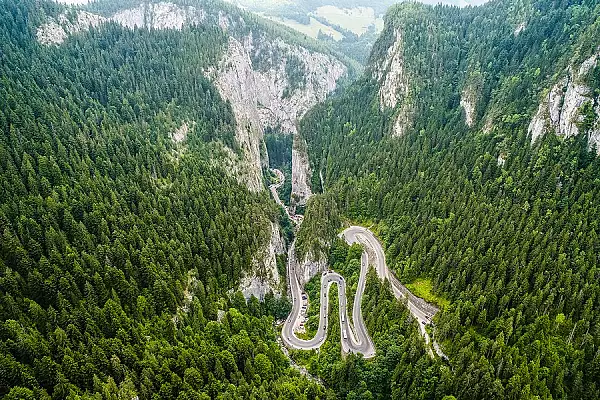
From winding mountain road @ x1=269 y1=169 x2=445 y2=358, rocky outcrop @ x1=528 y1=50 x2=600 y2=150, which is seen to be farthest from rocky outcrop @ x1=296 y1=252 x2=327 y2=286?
rocky outcrop @ x1=528 y1=50 x2=600 y2=150

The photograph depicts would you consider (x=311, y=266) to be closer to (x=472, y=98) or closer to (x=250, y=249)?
(x=250, y=249)

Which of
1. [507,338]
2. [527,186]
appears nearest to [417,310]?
[507,338]

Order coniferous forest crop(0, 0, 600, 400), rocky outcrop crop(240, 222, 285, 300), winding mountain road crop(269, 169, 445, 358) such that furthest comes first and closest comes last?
rocky outcrop crop(240, 222, 285, 300), winding mountain road crop(269, 169, 445, 358), coniferous forest crop(0, 0, 600, 400)

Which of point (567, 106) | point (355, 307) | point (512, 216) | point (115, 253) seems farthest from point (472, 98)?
point (115, 253)

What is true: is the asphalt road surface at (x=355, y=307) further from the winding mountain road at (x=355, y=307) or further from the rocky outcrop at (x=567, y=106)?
the rocky outcrop at (x=567, y=106)

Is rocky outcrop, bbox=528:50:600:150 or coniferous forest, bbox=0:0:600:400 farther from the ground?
rocky outcrop, bbox=528:50:600:150

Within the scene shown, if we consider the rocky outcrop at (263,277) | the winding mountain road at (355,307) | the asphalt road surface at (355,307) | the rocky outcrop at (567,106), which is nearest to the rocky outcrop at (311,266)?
the winding mountain road at (355,307)

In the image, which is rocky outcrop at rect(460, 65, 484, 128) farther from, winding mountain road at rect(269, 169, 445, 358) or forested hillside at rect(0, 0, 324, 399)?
forested hillside at rect(0, 0, 324, 399)
